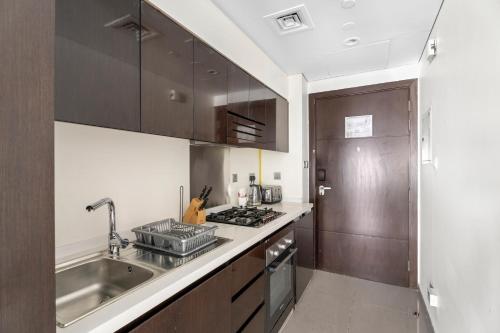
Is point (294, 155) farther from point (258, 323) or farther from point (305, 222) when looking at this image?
point (258, 323)

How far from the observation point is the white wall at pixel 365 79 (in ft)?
9.27

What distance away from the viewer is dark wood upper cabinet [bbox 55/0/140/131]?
88 centimetres

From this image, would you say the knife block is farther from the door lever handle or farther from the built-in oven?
the door lever handle

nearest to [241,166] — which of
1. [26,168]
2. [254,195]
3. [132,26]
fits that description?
[254,195]

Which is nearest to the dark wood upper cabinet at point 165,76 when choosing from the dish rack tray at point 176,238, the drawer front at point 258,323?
the dish rack tray at point 176,238

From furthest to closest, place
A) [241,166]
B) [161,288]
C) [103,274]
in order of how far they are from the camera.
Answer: [241,166]
[103,274]
[161,288]

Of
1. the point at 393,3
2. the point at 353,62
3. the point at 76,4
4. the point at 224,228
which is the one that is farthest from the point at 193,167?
the point at 353,62

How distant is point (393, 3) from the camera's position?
5.79ft

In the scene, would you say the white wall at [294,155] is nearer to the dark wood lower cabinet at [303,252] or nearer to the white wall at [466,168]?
the dark wood lower cabinet at [303,252]

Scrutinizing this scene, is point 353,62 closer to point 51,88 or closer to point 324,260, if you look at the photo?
point 324,260

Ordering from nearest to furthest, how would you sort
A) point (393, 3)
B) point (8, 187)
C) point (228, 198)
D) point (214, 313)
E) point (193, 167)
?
point (8, 187) → point (214, 313) → point (393, 3) → point (193, 167) → point (228, 198)

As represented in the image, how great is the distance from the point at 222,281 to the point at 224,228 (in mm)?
559

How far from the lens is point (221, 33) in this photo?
1.80 m

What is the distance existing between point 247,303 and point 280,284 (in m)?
0.62
